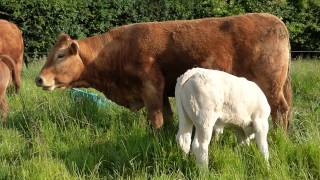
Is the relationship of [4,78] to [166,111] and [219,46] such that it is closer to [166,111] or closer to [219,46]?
[166,111]

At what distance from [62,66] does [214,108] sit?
9.86ft

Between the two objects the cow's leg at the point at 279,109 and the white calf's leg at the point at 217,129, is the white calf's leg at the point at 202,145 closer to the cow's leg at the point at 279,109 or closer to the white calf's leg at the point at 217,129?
the white calf's leg at the point at 217,129

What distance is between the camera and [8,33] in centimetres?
1264

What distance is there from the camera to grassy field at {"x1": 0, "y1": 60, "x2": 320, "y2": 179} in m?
6.24

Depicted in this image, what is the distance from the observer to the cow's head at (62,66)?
8391mm

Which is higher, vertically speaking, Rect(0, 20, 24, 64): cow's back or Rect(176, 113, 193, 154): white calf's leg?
Rect(176, 113, 193, 154): white calf's leg

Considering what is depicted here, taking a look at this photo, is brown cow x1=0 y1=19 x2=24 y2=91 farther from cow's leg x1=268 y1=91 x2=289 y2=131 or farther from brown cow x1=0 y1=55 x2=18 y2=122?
cow's leg x1=268 y1=91 x2=289 y2=131

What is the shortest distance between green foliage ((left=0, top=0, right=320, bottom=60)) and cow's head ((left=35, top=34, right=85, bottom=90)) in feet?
31.5

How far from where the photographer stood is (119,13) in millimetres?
19469

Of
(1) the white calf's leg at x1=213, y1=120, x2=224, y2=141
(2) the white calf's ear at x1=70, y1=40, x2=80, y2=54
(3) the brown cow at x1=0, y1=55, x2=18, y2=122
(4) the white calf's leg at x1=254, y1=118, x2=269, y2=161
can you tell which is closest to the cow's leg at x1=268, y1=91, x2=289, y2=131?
(1) the white calf's leg at x1=213, y1=120, x2=224, y2=141

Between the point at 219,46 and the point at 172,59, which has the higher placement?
the point at 219,46

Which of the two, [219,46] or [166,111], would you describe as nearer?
[219,46]

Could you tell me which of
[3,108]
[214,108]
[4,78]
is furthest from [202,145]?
[3,108]

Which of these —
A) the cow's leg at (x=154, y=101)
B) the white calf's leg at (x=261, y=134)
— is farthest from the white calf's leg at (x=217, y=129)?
the cow's leg at (x=154, y=101)
